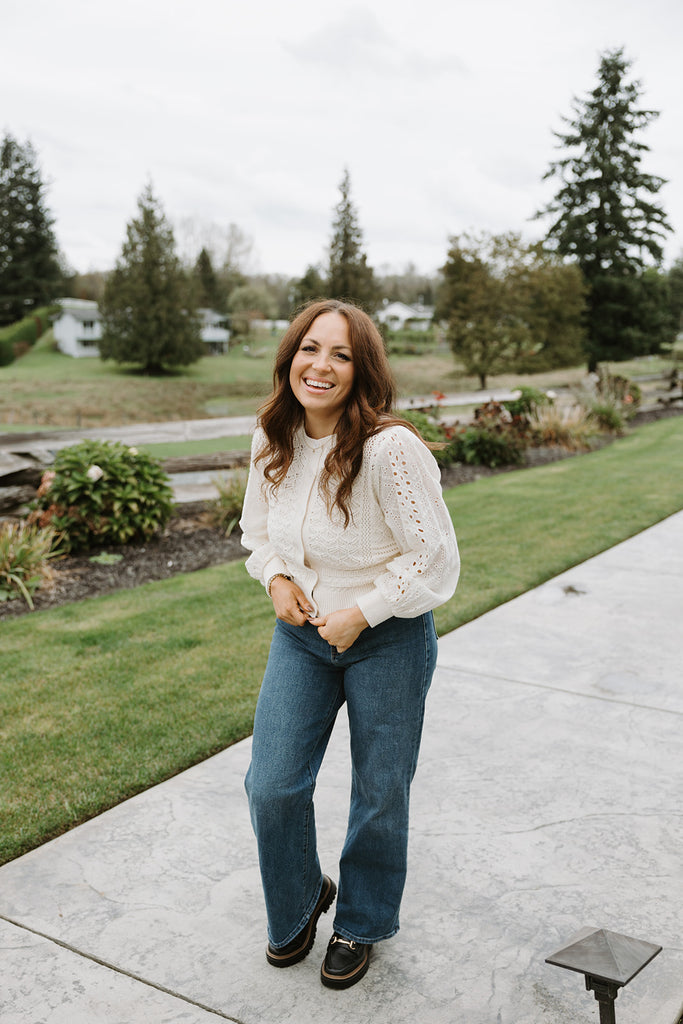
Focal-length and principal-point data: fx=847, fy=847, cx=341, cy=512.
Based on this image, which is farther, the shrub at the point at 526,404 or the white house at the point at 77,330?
the white house at the point at 77,330

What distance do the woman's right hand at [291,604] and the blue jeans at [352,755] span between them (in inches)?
1.8

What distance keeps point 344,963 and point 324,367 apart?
149 cm

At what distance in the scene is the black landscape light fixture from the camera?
1.61 metres

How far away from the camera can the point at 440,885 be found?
8.34 feet

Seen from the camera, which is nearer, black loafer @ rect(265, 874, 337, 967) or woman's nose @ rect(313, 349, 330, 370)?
woman's nose @ rect(313, 349, 330, 370)

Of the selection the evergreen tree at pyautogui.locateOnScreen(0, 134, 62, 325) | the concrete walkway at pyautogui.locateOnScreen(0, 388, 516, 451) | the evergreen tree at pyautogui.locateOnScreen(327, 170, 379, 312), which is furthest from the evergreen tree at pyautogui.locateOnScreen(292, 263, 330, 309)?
the concrete walkway at pyautogui.locateOnScreen(0, 388, 516, 451)

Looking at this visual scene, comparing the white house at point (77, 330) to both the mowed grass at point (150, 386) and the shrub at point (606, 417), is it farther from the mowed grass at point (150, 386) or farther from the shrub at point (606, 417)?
the shrub at point (606, 417)

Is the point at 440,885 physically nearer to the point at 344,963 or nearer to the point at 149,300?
the point at 344,963

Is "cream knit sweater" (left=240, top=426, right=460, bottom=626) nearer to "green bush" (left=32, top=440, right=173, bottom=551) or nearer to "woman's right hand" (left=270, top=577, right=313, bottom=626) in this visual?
"woman's right hand" (left=270, top=577, right=313, bottom=626)

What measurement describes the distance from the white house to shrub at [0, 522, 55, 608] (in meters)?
45.5

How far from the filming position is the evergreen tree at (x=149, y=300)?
4062 centimetres

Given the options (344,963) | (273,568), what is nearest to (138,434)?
(273,568)

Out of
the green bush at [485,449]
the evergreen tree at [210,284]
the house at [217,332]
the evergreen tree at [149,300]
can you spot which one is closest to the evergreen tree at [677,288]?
the evergreen tree at [149,300]

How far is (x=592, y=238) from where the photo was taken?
31344 mm
